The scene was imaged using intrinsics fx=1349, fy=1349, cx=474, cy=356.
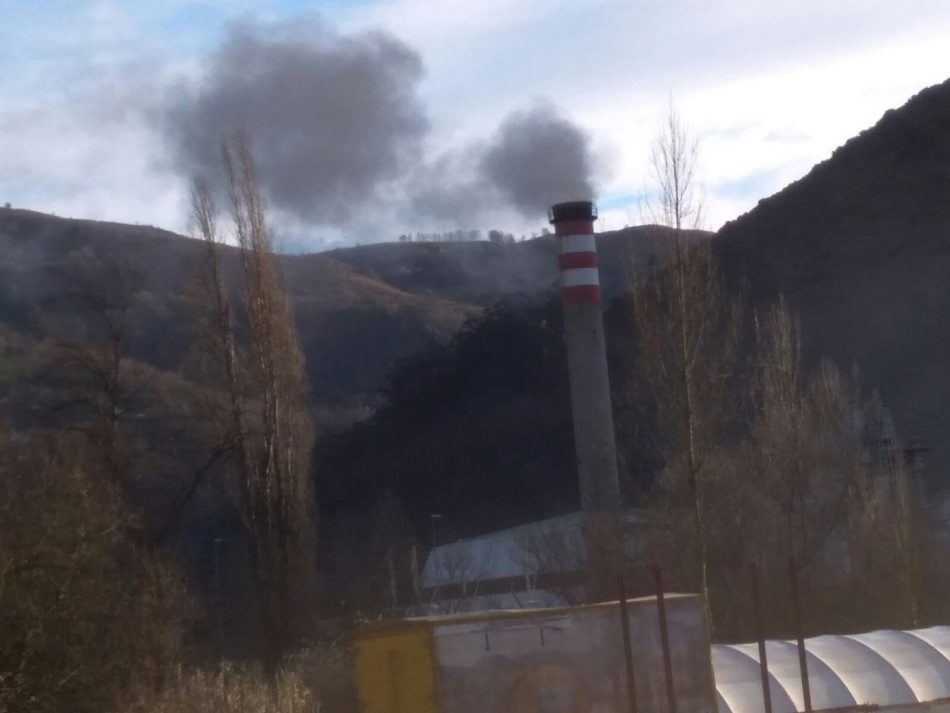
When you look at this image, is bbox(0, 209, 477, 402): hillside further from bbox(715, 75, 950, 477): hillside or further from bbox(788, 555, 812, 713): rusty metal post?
bbox(788, 555, 812, 713): rusty metal post

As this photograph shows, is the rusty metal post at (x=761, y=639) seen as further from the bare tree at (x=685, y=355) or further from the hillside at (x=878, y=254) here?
the hillside at (x=878, y=254)

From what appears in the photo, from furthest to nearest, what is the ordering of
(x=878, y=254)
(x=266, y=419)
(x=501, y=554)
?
(x=878, y=254) → (x=501, y=554) → (x=266, y=419)

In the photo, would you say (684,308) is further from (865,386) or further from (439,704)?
(865,386)

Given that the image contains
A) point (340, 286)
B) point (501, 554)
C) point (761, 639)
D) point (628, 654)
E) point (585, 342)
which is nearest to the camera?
point (628, 654)

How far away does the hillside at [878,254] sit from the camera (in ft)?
194

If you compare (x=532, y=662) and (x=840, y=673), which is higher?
(x=532, y=662)

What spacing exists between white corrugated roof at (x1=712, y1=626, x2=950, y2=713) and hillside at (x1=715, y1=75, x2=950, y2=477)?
119 feet

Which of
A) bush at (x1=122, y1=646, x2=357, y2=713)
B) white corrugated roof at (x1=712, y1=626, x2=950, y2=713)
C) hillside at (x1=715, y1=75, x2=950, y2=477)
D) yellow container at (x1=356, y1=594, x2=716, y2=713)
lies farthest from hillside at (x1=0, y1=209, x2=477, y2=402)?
yellow container at (x1=356, y1=594, x2=716, y2=713)

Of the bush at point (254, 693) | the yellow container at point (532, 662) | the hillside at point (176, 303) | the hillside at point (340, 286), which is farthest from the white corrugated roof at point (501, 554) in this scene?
the hillside at point (176, 303)

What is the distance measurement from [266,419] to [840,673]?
1641 cm

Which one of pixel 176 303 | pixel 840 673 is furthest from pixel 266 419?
pixel 176 303

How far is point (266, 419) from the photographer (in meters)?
29.4

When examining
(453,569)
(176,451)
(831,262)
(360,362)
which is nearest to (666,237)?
(453,569)

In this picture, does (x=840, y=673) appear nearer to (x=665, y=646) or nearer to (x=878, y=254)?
(x=665, y=646)
